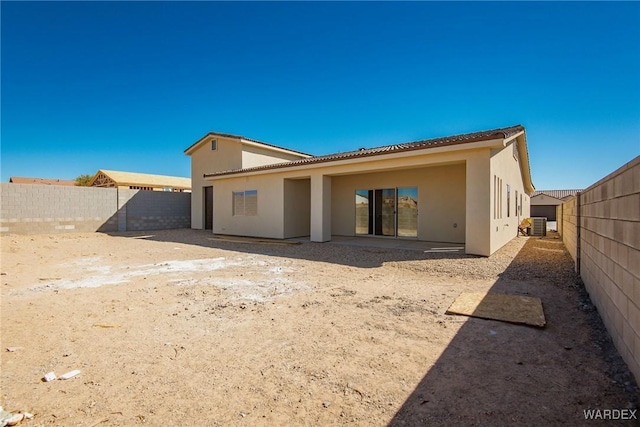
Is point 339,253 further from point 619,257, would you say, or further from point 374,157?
point 619,257

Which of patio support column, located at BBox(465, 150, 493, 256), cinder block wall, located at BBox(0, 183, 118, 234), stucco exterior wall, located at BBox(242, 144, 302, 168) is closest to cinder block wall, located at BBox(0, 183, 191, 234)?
cinder block wall, located at BBox(0, 183, 118, 234)

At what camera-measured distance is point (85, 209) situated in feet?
53.9

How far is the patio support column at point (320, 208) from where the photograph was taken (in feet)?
39.5

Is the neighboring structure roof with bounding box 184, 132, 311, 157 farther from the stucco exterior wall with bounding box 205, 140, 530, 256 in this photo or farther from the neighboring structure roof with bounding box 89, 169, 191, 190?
the neighboring structure roof with bounding box 89, 169, 191, 190

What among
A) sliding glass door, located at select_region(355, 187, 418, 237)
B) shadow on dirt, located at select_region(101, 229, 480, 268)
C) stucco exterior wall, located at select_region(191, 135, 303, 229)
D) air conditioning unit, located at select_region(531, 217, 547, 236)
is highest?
stucco exterior wall, located at select_region(191, 135, 303, 229)

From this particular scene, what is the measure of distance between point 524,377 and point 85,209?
20074mm

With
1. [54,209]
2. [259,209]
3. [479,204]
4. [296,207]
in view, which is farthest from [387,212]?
[54,209]

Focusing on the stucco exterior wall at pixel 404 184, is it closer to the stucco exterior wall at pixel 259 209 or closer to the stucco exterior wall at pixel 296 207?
the stucco exterior wall at pixel 259 209

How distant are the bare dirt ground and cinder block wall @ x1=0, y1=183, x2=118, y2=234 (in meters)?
11.1

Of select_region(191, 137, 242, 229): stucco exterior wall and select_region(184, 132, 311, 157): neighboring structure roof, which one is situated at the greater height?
select_region(184, 132, 311, 157): neighboring structure roof

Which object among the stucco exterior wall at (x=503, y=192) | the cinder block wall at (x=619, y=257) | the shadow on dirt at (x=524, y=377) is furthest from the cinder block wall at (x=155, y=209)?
the cinder block wall at (x=619, y=257)

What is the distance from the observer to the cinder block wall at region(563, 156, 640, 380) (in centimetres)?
251

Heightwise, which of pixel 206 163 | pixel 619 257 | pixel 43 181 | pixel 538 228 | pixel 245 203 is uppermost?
pixel 43 181

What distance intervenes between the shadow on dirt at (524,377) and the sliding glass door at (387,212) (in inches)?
322
